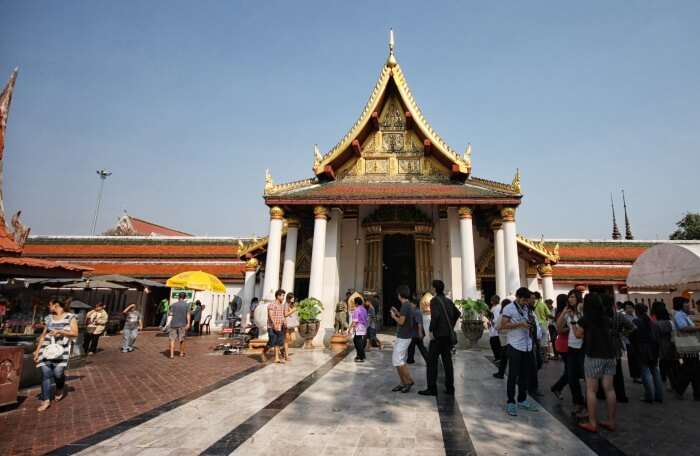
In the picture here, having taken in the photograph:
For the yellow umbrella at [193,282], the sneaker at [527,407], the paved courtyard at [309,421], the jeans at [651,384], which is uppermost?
the yellow umbrella at [193,282]

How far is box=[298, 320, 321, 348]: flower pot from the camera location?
34.2 feet

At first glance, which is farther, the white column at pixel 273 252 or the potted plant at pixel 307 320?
the white column at pixel 273 252

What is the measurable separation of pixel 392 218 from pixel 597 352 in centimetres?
1053

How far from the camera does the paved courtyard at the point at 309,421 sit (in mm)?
3488

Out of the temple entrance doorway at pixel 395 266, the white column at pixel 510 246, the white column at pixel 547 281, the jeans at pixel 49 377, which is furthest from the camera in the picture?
the temple entrance doorway at pixel 395 266

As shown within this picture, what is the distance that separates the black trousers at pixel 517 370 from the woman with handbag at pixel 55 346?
20.1 feet

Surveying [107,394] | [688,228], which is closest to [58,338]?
[107,394]

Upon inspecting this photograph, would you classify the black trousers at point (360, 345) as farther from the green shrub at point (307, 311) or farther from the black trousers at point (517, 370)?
the black trousers at point (517, 370)

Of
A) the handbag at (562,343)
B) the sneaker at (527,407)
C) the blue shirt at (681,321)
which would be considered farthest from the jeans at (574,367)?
the blue shirt at (681,321)

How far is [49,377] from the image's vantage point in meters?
5.11

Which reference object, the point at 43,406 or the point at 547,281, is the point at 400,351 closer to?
the point at 43,406

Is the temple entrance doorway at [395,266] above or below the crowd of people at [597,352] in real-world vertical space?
above

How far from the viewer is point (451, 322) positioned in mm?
5414

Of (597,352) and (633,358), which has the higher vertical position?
(597,352)
